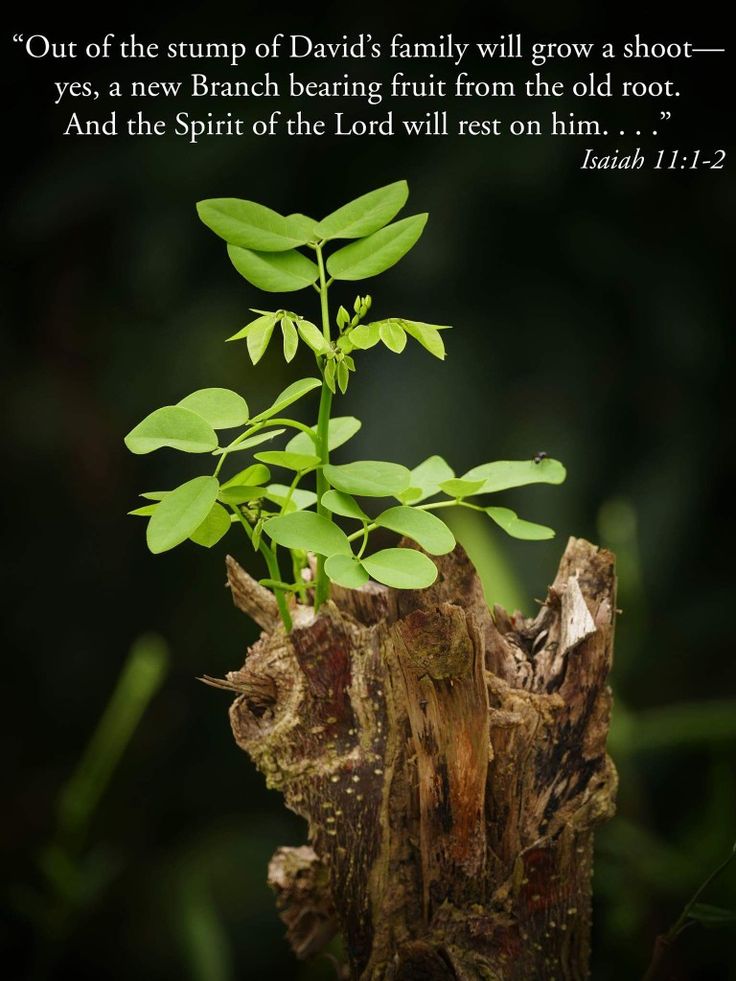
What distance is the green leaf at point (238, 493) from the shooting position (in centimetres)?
70

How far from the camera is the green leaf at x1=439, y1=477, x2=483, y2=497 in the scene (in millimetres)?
723

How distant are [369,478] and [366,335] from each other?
0.10 meters

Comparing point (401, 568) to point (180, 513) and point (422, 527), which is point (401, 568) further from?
point (180, 513)

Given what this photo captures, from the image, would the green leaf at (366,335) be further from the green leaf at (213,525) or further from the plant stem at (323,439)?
the green leaf at (213,525)

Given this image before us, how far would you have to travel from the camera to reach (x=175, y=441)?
659 mm

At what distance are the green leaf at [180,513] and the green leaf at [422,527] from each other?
0.38ft

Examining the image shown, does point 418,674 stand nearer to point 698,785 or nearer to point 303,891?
point 303,891

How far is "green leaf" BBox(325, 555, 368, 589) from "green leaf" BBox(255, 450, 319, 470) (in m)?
0.07

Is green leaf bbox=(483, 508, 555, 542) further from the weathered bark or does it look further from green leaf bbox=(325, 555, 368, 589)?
green leaf bbox=(325, 555, 368, 589)

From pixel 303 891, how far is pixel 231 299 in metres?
0.93

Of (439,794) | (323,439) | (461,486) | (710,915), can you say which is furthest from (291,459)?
(710,915)

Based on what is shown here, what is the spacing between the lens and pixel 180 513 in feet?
2.07

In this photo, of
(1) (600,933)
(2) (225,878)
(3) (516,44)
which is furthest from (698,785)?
(3) (516,44)

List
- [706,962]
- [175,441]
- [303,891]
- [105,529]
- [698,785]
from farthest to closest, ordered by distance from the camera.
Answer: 1. [105,529]
2. [698,785]
3. [706,962]
4. [303,891]
5. [175,441]
